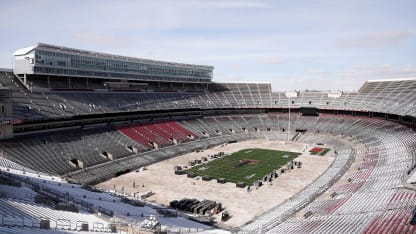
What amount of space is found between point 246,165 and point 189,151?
46.5 feet

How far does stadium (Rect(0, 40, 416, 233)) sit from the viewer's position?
2764 cm

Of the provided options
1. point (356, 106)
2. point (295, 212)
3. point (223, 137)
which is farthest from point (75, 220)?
point (356, 106)

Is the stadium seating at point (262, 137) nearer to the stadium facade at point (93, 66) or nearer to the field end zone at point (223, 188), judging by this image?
the field end zone at point (223, 188)

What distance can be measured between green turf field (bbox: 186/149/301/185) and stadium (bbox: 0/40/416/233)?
290 mm

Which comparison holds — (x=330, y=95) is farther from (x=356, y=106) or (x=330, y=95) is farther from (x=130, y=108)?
(x=130, y=108)

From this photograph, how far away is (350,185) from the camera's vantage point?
133 feet

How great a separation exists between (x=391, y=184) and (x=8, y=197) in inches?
1354

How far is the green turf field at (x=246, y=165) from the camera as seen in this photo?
52281 mm

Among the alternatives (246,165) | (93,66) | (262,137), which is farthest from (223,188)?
(262,137)

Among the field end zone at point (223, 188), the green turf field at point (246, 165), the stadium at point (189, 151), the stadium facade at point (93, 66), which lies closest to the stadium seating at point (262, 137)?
the stadium at point (189, 151)

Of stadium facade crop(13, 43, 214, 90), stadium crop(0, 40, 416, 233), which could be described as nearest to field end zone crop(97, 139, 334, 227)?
stadium crop(0, 40, 416, 233)

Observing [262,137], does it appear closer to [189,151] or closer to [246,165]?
[189,151]

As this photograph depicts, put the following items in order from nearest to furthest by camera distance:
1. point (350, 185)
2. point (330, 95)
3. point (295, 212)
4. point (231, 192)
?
point (295, 212)
point (350, 185)
point (231, 192)
point (330, 95)

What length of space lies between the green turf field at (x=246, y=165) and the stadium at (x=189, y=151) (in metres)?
0.29
